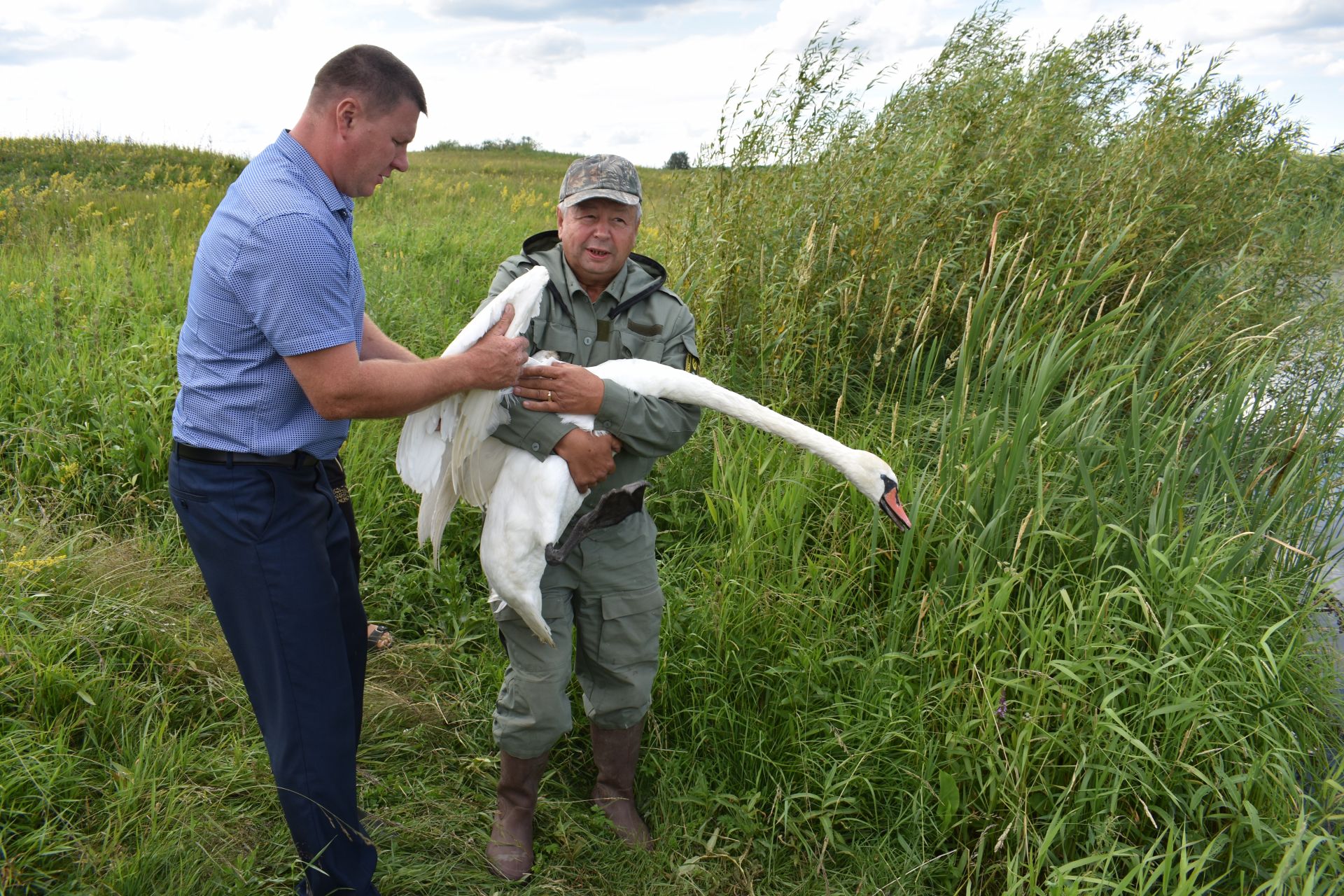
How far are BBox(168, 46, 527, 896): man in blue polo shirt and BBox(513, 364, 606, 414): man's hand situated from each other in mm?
147

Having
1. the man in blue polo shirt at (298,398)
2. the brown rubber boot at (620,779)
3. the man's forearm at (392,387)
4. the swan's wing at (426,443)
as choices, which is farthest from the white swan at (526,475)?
the brown rubber boot at (620,779)

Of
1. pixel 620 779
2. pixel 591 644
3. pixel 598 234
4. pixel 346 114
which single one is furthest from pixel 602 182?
pixel 620 779

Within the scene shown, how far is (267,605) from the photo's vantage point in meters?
2.44

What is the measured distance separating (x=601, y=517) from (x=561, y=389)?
472 millimetres

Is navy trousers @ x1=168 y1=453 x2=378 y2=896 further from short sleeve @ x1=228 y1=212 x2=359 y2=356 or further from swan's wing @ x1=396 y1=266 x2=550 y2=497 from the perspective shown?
short sleeve @ x1=228 y1=212 x2=359 y2=356

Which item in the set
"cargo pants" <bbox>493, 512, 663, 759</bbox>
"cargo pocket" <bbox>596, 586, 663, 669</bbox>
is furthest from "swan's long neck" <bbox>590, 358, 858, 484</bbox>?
"cargo pocket" <bbox>596, 586, 663, 669</bbox>

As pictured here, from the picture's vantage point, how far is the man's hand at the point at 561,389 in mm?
2742

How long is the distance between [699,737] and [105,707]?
221 centimetres

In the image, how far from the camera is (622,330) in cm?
308

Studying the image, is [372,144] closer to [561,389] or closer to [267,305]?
[267,305]

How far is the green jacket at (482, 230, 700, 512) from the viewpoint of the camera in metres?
2.93

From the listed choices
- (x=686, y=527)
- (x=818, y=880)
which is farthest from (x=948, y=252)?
(x=818, y=880)

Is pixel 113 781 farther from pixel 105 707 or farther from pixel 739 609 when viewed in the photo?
pixel 739 609

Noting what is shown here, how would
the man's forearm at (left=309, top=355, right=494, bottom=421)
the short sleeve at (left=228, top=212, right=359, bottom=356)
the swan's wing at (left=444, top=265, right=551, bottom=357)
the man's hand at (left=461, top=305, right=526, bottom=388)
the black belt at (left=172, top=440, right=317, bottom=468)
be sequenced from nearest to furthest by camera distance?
the short sleeve at (left=228, top=212, right=359, bottom=356) < the man's forearm at (left=309, top=355, right=494, bottom=421) < the black belt at (left=172, top=440, right=317, bottom=468) < the man's hand at (left=461, top=305, right=526, bottom=388) < the swan's wing at (left=444, top=265, right=551, bottom=357)
